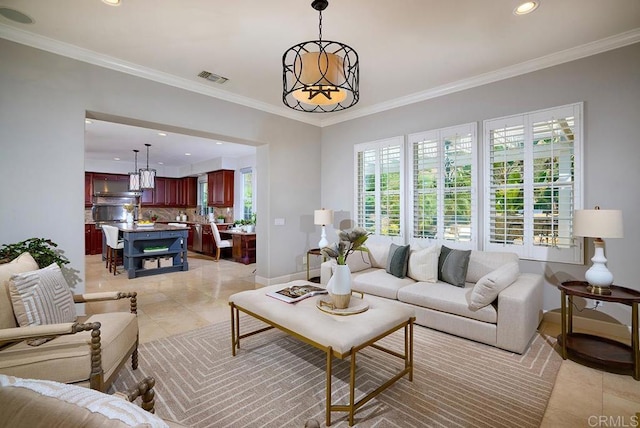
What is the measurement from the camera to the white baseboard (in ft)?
9.75

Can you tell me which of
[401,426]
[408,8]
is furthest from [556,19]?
[401,426]

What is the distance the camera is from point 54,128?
3.07 m

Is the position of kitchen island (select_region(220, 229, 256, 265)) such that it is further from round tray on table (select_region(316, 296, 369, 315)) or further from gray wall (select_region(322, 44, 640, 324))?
gray wall (select_region(322, 44, 640, 324))

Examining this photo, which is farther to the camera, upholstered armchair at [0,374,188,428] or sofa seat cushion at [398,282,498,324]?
sofa seat cushion at [398,282,498,324]

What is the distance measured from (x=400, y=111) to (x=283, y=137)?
197cm

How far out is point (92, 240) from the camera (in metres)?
8.89

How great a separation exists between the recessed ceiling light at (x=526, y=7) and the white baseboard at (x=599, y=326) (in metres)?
3.07

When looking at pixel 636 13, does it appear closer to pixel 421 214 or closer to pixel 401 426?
pixel 421 214

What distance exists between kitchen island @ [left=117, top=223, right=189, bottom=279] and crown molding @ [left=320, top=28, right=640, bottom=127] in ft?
14.7

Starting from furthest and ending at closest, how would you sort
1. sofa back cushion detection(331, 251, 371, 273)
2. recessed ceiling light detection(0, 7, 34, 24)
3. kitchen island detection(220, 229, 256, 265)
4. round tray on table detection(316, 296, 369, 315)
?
kitchen island detection(220, 229, 256, 265) < sofa back cushion detection(331, 251, 371, 273) < recessed ceiling light detection(0, 7, 34, 24) < round tray on table detection(316, 296, 369, 315)

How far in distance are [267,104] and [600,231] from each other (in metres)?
4.39

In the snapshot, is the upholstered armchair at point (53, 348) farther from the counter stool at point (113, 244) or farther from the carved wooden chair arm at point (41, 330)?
the counter stool at point (113, 244)

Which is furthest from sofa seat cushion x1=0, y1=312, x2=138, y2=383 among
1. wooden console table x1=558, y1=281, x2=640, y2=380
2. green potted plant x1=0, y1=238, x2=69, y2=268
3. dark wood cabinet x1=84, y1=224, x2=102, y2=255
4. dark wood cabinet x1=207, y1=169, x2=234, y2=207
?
dark wood cabinet x1=84, y1=224, x2=102, y2=255

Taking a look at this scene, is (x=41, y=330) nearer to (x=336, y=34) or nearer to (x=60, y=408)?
(x=60, y=408)
